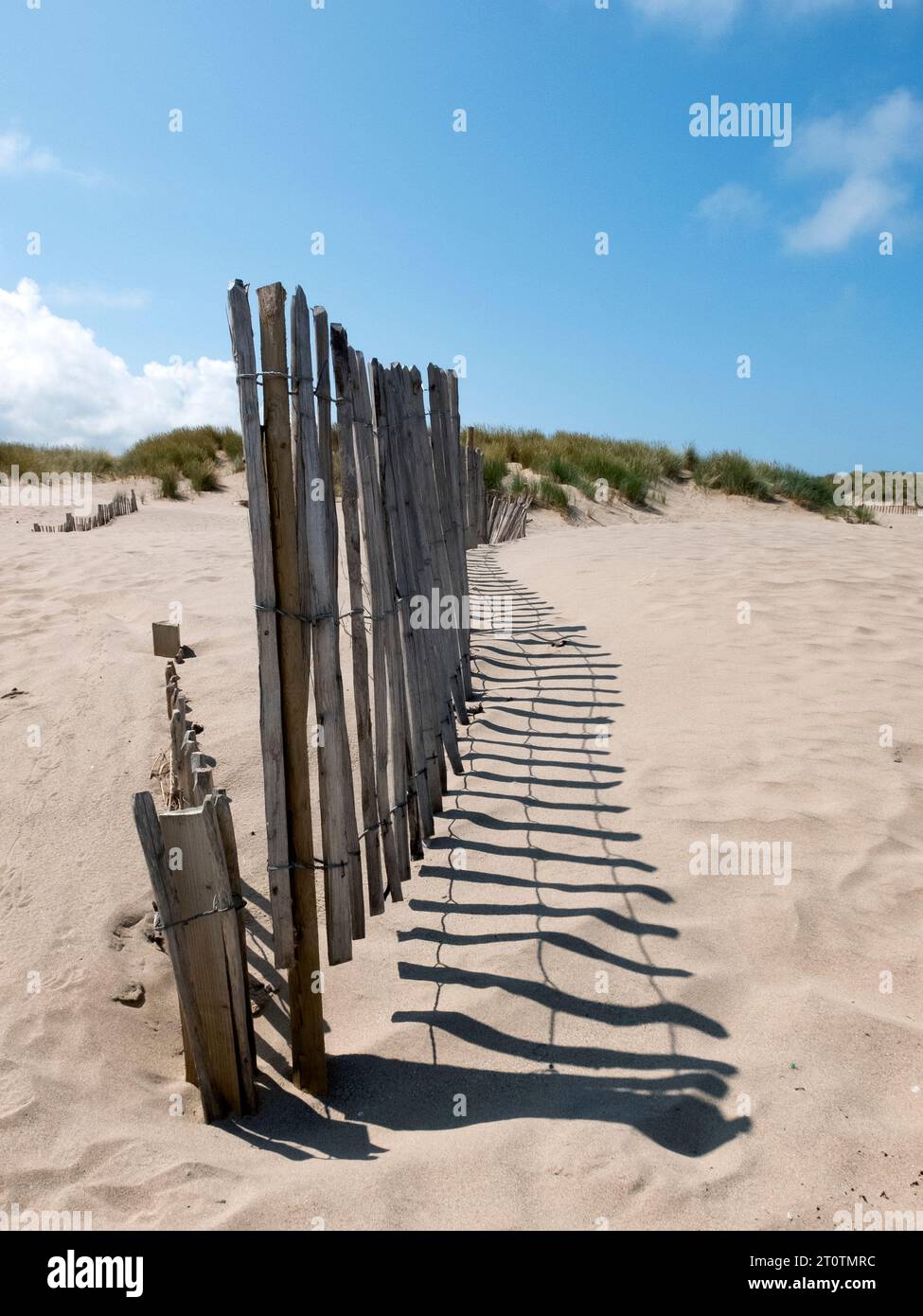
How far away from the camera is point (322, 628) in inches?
89.4

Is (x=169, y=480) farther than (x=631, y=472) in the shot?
No

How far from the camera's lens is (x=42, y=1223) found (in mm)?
1790

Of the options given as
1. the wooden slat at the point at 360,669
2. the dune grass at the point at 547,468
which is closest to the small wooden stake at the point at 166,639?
the wooden slat at the point at 360,669

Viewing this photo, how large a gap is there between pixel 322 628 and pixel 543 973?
1209 millimetres

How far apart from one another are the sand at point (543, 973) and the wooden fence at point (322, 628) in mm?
296

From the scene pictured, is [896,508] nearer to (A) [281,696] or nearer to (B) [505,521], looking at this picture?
(B) [505,521]

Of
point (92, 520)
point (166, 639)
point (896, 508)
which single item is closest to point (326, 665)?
point (166, 639)

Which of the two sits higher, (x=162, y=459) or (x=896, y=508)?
(x=162, y=459)

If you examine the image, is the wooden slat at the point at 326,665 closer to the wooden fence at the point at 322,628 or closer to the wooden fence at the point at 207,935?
the wooden fence at the point at 322,628

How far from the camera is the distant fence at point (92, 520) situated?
35.7ft

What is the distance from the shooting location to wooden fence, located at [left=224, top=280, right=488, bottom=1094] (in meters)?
2.14

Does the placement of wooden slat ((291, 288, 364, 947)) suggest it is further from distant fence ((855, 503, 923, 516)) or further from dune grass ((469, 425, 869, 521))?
distant fence ((855, 503, 923, 516))
